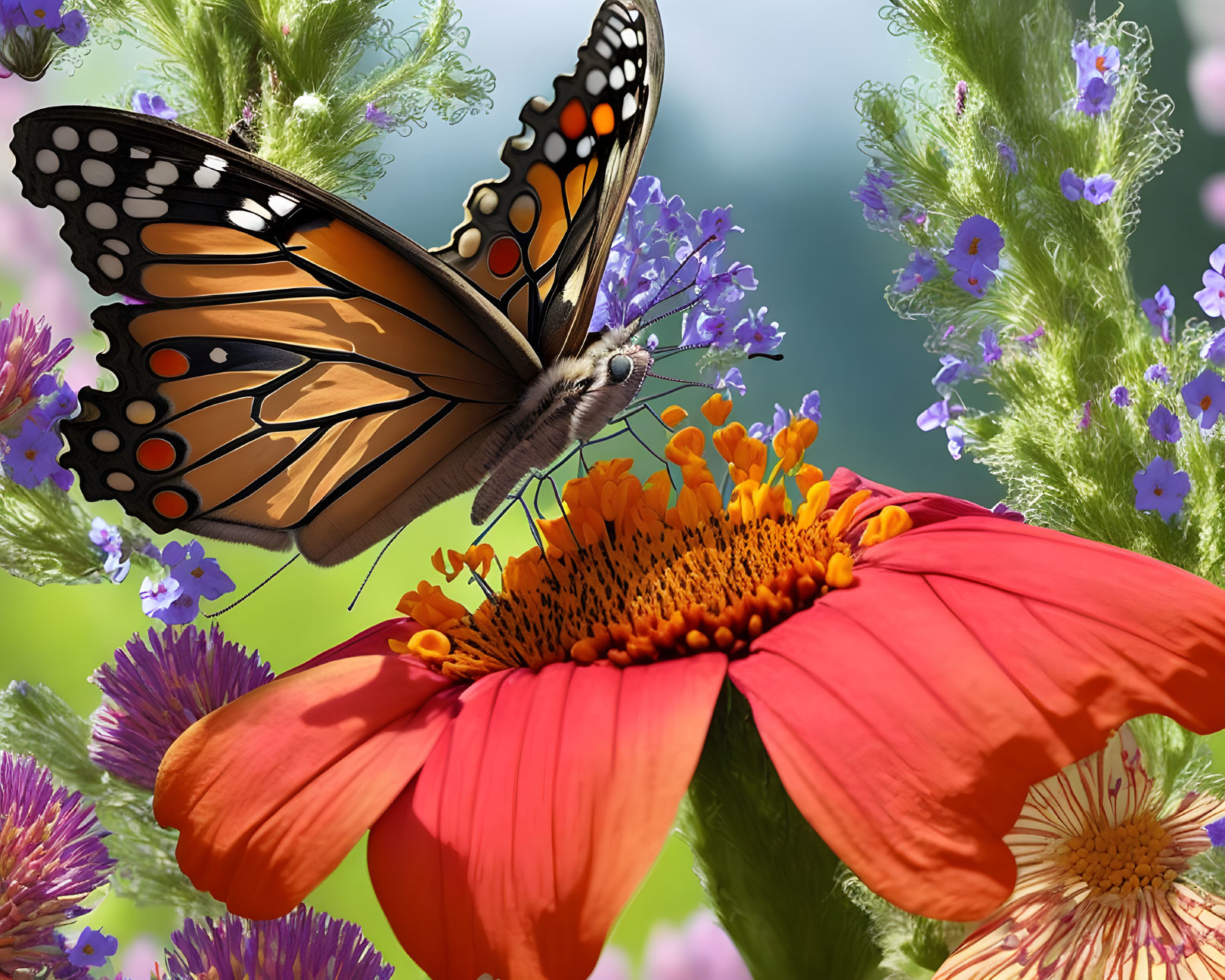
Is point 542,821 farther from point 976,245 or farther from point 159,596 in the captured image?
point 976,245

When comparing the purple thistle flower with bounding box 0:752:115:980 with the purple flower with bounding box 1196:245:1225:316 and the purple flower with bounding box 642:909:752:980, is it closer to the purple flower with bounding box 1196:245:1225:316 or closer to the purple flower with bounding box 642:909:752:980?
the purple flower with bounding box 642:909:752:980

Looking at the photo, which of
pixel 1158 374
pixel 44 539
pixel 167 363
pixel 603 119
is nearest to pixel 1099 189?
pixel 1158 374

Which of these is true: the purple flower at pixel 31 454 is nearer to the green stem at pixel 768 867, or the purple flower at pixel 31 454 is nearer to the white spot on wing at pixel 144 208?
the white spot on wing at pixel 144 208

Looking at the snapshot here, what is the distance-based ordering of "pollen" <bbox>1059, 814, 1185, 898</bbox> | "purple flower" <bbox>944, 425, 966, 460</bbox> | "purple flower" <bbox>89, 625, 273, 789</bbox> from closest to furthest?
"pollen" <bbox>1059, 814, 1185, 898</bbox> → "purple flower" <bbox>89, 625, 273, 789</bbox> → "purple flower" <bbox>944, 425, 966, 460</bbox>

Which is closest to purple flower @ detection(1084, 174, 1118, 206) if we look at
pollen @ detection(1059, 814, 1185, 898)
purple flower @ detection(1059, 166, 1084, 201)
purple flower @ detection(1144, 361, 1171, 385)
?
purple flower @ detection(1059, 166, 1084, 201)

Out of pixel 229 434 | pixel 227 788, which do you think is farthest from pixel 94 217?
pixel 227 788
